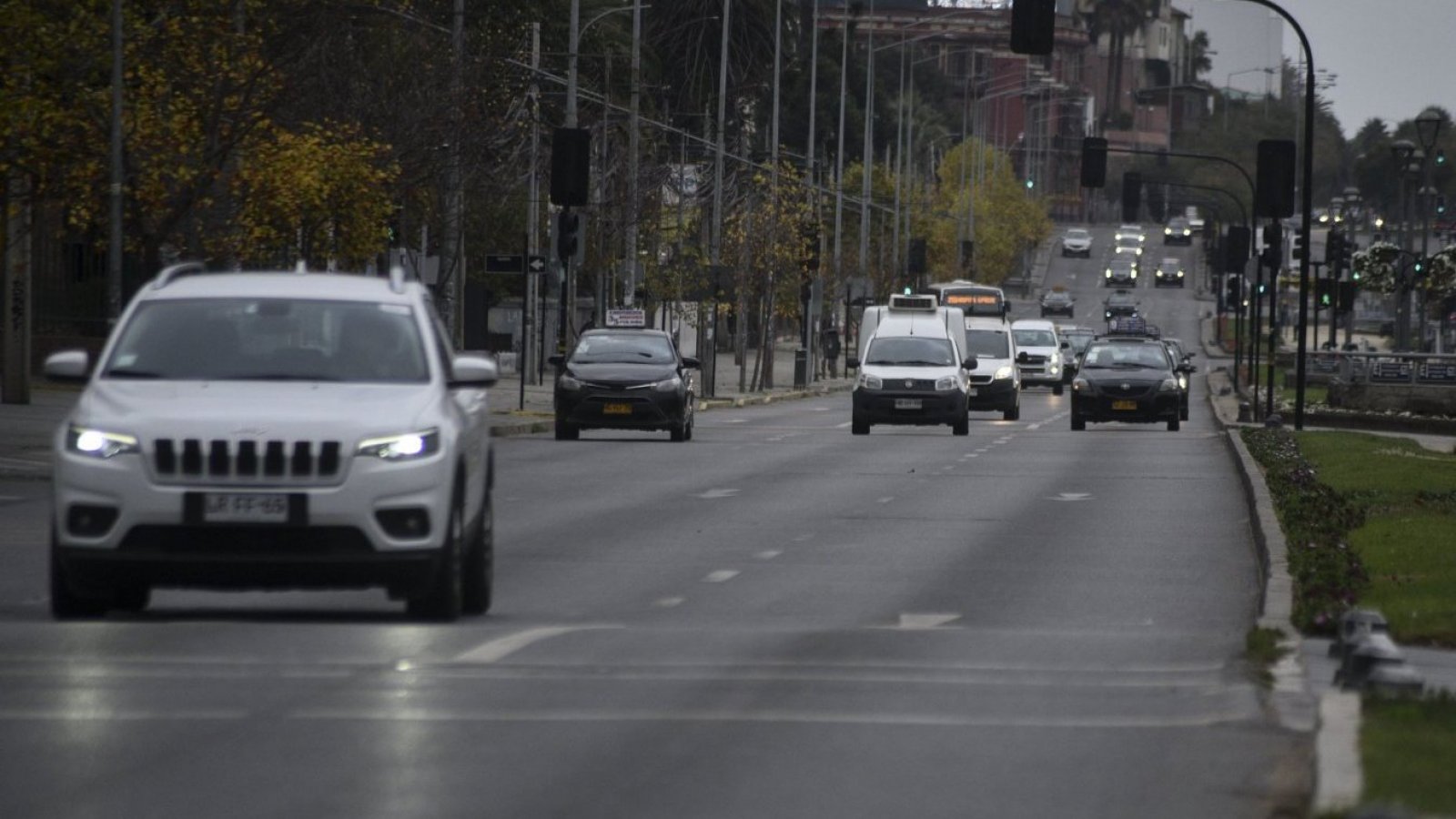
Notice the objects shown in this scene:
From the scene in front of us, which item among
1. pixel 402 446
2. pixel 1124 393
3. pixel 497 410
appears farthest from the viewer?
pixel 1124 393

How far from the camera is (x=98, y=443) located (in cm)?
1337

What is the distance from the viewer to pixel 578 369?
38.7 metres

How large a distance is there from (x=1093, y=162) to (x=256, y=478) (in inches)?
2000

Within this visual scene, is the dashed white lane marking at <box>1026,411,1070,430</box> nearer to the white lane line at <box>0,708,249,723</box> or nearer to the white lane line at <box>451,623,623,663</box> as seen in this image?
the white lane line at <box>451,623,623,663</box>

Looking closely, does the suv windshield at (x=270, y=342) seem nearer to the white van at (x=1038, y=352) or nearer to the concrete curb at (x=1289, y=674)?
the concrete curb at (x=1289, y=674)

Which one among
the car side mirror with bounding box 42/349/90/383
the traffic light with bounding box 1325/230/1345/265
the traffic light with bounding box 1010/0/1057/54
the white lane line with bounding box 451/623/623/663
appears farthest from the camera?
the traffic light with bounding box 1325/230/1345/265

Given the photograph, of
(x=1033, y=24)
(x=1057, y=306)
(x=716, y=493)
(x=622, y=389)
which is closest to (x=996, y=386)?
(x=622, y=389)

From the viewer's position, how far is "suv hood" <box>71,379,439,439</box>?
1328cm

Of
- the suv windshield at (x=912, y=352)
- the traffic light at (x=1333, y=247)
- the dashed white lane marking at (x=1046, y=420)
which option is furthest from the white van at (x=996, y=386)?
the traffic light at (x=1333, y=247)

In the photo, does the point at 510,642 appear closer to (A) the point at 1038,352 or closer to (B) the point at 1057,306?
(A) the point at 1038,352

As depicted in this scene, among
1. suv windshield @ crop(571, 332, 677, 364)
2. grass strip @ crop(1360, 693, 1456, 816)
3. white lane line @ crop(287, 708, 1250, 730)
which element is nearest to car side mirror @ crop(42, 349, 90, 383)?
white lane line @ crop(287, 708, 1250, 730)

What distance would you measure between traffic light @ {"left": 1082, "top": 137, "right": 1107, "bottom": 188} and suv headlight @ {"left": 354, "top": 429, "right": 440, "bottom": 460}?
48401mm

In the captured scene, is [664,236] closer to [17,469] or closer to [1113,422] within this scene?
[1113,422]

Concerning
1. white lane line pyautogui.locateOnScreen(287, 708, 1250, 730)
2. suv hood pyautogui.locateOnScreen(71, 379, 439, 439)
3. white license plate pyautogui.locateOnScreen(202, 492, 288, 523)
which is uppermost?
suv hood pyautogui.locateOnScreen(71, 379, 439, 439)
